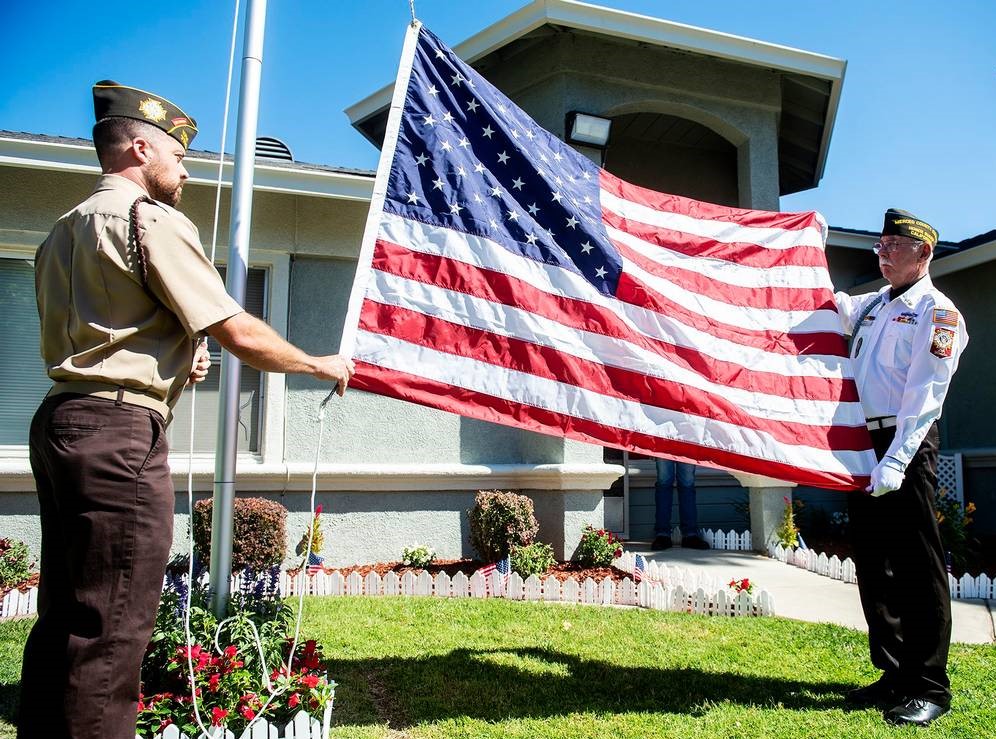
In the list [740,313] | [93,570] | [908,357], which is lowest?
[93,570]

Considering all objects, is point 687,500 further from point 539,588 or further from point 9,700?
point 9,700

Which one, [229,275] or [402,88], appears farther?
[402,88]

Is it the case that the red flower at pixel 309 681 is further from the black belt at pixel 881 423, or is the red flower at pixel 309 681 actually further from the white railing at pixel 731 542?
the white railing at pixel 731 542

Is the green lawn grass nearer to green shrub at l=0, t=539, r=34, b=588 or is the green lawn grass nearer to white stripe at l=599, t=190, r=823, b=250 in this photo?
green shrub at l=0, t=539, r=34, b=588

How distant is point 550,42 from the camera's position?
8.98 m

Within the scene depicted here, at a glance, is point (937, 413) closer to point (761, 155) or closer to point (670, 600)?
point (670, 600)

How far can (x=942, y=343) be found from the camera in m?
4.04

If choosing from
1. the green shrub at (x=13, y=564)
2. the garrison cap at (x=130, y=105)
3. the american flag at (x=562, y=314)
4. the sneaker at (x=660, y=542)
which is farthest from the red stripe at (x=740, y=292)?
the green shrub at (x=13, y=564)

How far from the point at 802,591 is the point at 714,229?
4116 mm

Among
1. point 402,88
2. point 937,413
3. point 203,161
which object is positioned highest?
point 203,161

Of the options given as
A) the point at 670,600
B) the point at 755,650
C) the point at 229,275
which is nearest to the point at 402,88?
the point at 229,275

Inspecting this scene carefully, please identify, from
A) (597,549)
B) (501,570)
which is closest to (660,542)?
(597,549)

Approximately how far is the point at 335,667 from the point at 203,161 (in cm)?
510

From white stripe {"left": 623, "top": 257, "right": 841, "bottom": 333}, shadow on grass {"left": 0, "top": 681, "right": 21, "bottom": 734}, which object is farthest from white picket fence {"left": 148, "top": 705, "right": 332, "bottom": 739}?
white stripe {"left": 623, "top": 257, "right": 841, "bottom": 333}
